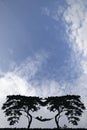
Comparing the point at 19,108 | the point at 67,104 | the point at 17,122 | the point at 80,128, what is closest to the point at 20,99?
the point at 19,108

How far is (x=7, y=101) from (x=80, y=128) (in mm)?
17735

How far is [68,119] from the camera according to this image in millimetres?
48031

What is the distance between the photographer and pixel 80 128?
127 feet

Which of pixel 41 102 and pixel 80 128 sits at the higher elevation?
pixel 41 102

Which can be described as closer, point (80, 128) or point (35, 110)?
point (80, 128)

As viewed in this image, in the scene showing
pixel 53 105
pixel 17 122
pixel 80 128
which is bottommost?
pixel 80 128

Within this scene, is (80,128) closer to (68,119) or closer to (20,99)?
(68,119)

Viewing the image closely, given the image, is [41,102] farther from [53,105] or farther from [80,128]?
[80,128]

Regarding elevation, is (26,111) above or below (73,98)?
below

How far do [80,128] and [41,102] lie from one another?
42.2 feet

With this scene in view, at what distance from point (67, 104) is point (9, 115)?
13114 mm

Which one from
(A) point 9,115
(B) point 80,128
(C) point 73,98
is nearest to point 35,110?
(A) point 9,115

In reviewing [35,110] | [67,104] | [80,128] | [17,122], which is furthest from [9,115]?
[80,128]

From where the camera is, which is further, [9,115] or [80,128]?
[9,115]
